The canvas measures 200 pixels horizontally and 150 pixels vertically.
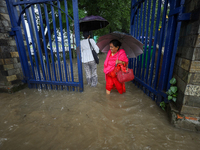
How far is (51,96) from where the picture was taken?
3.52m

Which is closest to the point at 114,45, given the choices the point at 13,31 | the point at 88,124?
the point at 88,124

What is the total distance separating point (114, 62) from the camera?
314 cm

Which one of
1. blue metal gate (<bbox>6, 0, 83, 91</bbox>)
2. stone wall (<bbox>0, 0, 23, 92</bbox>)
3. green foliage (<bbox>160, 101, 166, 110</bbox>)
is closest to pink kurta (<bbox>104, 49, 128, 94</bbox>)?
blue metal gate (<bbox>6, 0, 83, 91</bbox>)

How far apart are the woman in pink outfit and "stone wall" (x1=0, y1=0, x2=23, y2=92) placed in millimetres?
3034

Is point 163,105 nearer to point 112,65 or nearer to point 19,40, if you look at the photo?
point 112,65

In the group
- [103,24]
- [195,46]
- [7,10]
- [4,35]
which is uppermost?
[7,10]

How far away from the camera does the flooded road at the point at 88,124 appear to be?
1872 millimetres

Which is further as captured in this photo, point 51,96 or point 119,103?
point 51,96

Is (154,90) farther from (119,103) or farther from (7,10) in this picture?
(7,10)

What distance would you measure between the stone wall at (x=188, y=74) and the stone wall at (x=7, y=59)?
179 inches

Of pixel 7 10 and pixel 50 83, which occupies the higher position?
pixel 7 10

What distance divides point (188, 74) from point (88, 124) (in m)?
1.98

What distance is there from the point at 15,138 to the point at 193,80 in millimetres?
3141

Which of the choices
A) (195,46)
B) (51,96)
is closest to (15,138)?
(51,96)
